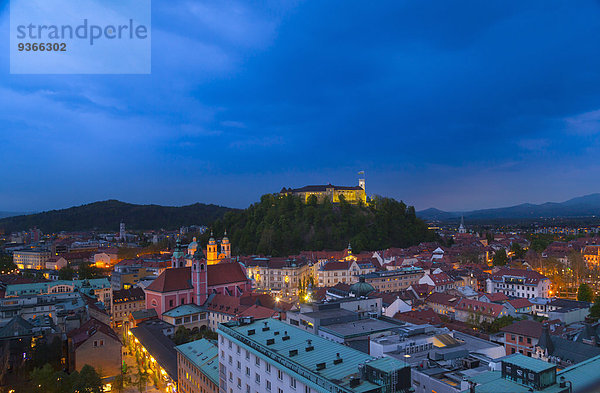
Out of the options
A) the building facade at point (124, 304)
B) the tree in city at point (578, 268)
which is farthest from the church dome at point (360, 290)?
the tree in city at point (578, 268)

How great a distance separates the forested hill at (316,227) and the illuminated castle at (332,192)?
9407mm

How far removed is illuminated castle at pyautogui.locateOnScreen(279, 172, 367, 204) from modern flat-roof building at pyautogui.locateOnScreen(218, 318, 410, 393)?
268 ft

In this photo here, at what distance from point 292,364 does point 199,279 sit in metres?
30.9

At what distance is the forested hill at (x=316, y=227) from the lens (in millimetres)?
83312

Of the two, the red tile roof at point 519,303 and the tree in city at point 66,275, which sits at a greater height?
the tree in city at point 66,275

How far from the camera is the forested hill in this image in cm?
8331

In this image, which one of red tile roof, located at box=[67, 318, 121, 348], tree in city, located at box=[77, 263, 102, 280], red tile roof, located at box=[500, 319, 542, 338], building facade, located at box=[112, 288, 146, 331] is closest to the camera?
red tile roof, located at box=[67, 318, 121, 348]

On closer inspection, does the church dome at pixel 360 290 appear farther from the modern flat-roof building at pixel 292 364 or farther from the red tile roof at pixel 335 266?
the red tile roof at pixel 335 266

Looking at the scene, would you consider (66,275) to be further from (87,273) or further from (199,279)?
(199,279)

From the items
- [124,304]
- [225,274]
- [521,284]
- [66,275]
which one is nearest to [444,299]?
[521,284]

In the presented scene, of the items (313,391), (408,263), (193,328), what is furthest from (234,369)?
(408,263)

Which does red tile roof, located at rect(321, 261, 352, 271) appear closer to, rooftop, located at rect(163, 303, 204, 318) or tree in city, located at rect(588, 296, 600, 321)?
rooftop, located at rect(163, 303, 204, 318)

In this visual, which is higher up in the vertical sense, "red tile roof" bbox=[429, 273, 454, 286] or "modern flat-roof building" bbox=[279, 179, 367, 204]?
"modern flat-roof building" bbox=[279, 179, 367, 204]

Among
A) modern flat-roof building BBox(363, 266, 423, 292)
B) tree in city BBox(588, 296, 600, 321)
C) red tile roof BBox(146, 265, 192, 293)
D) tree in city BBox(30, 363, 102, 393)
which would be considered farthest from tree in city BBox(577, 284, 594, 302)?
tree in city BBox(30, 363, 102, 393)
